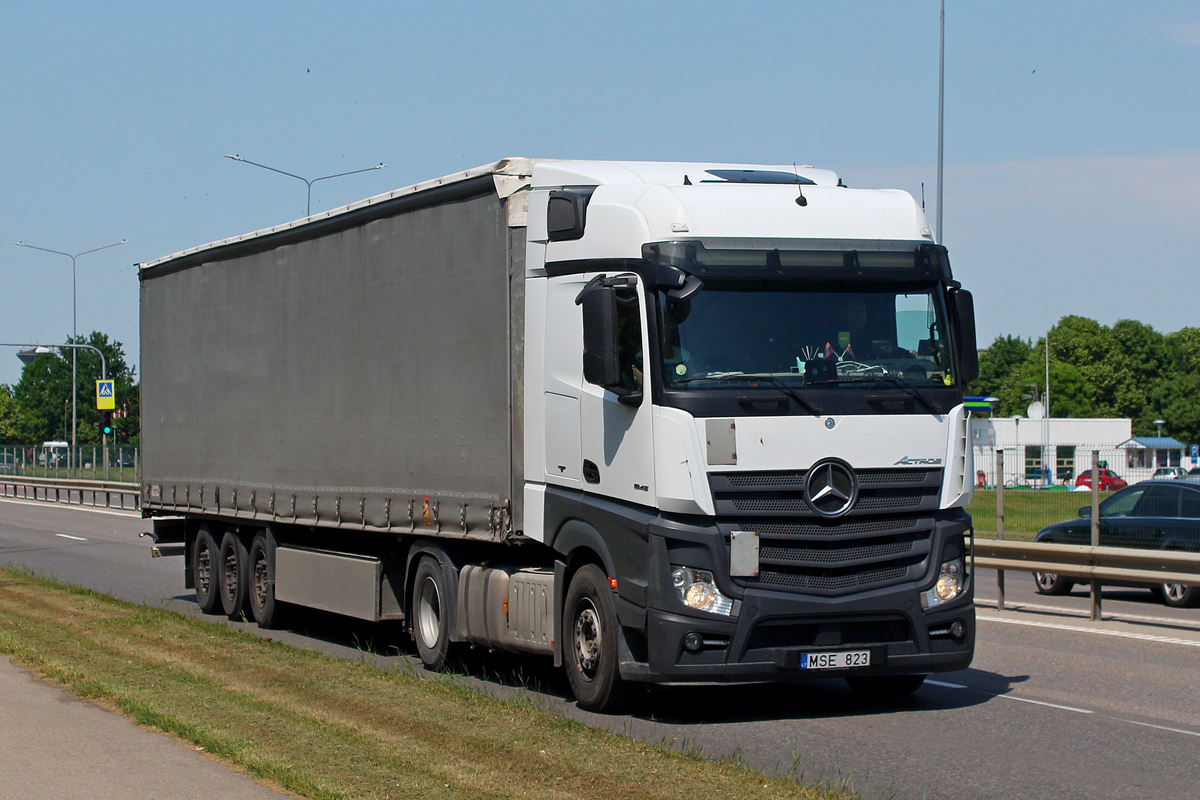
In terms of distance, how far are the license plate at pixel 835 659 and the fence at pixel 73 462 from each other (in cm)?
3602

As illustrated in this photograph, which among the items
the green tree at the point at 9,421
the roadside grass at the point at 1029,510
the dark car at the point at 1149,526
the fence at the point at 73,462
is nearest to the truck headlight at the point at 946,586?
the dark car at the point at 1149,526

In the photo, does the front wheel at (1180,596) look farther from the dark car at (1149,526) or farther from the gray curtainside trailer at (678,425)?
the gray curtainside trailer at (678,425)

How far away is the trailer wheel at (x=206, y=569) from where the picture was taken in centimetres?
1652

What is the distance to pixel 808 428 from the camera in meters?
8.66

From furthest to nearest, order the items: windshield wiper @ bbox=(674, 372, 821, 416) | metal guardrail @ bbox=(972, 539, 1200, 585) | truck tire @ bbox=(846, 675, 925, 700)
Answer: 1. metal guardrail @ bbox=(972, 539, 1200, 585)
2. truck tire @ bbox=(846, 675, 925, 700)
3. windshield wiper @ bbox=(674, 372, 821, 416)

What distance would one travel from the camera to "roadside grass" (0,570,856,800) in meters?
6.92

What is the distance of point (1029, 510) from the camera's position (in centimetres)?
2064

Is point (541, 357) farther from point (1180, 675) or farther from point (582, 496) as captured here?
point (1180, 675)

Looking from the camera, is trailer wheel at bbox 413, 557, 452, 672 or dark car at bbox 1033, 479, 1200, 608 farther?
dark car at bbox 1033, 479, 1200, 608

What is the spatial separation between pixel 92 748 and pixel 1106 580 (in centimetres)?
1064

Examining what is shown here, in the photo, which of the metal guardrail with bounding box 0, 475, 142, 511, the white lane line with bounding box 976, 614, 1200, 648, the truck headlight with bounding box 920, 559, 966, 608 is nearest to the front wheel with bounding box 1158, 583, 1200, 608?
the white lane line with bounding box 976, 614, 1200, 648

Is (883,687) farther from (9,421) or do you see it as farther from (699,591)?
(9,421)

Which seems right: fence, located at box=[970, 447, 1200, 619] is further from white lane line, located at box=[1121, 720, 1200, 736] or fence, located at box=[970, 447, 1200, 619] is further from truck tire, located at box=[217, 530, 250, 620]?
truck tire, located at box=[217, 530, 250, 620]

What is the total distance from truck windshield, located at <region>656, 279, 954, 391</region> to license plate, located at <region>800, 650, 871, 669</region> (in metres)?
1.65
